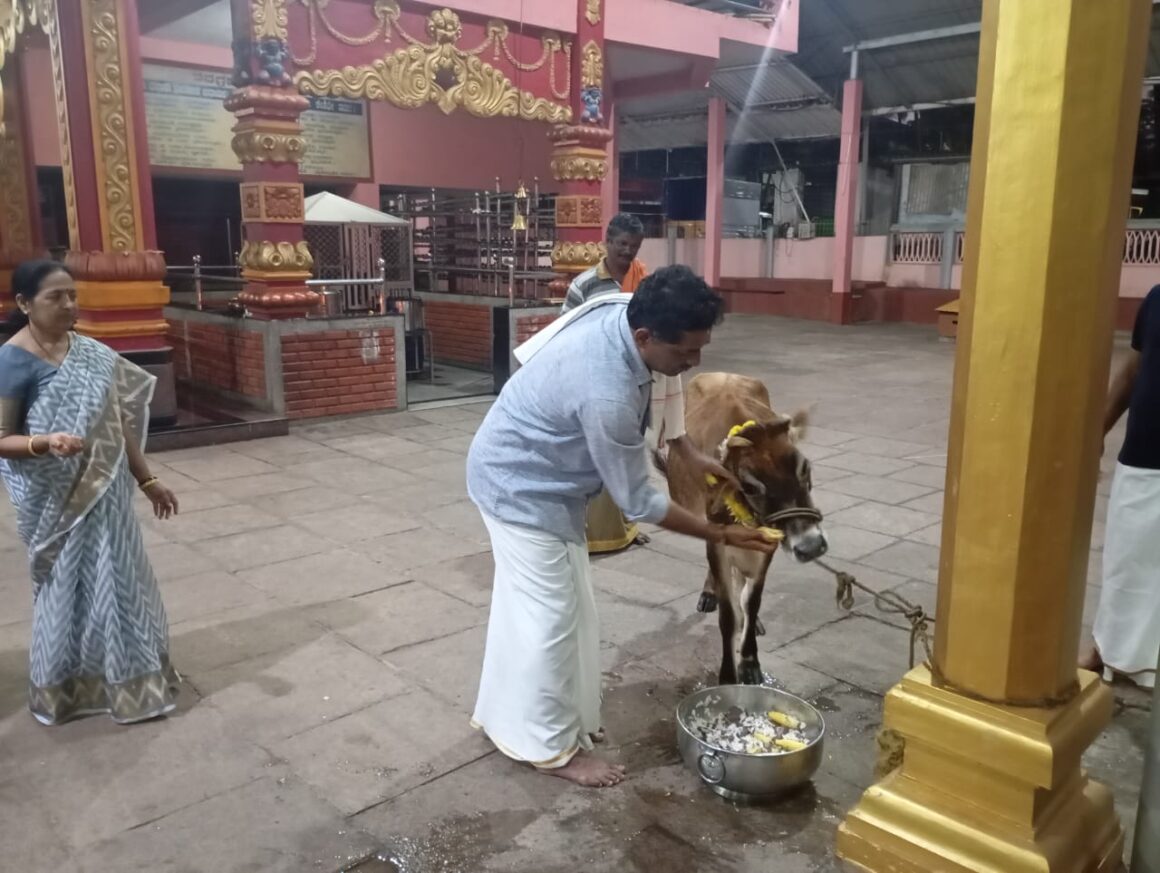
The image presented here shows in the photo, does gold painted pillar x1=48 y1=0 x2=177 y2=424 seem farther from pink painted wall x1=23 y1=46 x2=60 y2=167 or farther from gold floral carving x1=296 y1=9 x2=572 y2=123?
pink painted wall x1=23 y1=46 x2=60 y2=167

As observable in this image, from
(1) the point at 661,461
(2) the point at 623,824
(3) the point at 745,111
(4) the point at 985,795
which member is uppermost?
(3) the point at 745,111

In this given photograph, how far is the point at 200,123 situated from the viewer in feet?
40.2

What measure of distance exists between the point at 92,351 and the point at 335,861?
189 cm

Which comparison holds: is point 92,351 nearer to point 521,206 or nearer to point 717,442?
point 717,442

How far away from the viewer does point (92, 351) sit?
3279mm

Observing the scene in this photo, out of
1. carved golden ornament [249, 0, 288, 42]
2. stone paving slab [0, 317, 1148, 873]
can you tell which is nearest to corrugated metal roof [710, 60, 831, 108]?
carved golden ornament [249, 0, 288, 42]

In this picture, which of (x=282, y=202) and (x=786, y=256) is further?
(x=786, y=256)

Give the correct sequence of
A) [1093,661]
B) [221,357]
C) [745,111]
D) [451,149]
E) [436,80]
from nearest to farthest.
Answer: [1093,661]
[221,357]
[436,80]
[451,149]
[745,111]

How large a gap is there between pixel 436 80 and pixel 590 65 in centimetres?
184

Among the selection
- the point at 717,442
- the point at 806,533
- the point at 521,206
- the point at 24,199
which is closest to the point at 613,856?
the point at 806,533

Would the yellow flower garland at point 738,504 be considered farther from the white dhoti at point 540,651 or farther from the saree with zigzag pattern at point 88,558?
the saree with zigzag pattern at point 88,558

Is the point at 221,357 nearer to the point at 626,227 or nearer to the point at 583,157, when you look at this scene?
the point at 583,157

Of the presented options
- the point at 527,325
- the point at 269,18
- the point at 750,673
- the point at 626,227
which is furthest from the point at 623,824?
the point at 527,325

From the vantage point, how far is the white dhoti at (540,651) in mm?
2895
